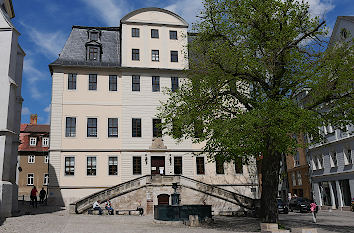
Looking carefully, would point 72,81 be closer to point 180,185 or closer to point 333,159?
point 180,185

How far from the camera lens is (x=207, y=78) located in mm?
20172

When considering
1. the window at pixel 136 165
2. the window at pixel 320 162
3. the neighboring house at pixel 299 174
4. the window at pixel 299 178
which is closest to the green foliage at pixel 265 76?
the window at pixel 136 165

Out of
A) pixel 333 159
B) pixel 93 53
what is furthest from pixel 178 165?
pixel 333 159

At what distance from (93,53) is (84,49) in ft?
3.35

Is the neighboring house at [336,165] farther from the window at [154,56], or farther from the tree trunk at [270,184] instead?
the window at [154,56]

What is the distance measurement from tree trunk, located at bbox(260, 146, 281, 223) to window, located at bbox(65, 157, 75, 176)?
18.3 metres

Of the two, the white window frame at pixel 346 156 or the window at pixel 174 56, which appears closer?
the white window frame at pixel 346 156

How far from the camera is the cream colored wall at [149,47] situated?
111ft

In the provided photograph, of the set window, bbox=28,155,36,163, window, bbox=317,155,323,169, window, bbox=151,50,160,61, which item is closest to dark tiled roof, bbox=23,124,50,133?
window, bbox=28,155,36,163

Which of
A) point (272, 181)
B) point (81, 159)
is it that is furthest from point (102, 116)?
point (272, 181)

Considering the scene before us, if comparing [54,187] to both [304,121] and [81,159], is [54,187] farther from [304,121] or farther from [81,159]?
[304,121]

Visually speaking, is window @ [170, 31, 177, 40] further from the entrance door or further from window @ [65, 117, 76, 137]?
window @ [65, 117, 76, 137]

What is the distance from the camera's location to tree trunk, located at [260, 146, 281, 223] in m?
18.0

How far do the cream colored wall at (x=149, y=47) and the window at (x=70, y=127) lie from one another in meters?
7.16
